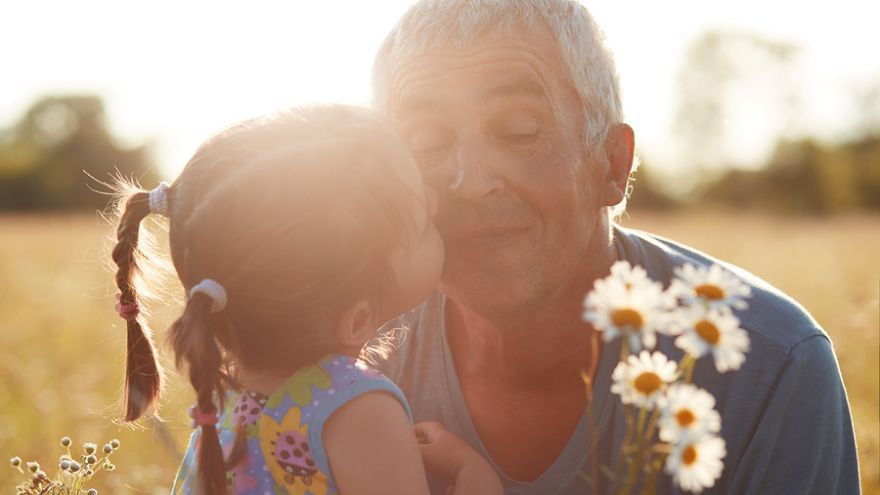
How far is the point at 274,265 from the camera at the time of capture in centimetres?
200

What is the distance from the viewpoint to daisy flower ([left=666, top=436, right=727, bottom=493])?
4.51 feet

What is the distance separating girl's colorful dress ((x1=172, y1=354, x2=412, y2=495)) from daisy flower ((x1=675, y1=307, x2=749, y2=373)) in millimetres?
847

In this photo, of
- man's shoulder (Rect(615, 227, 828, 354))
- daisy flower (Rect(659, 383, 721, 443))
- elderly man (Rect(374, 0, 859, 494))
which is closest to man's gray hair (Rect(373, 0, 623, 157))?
elderly man (Rect(374, 0, 859, 494))

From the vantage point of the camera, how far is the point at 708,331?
146 centimetres

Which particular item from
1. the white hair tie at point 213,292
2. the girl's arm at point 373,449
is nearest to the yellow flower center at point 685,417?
the girl's arm at point 373,449

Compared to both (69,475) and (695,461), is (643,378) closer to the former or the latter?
(695,461)

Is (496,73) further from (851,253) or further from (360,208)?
(851,253)

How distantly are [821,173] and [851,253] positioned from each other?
26342mm

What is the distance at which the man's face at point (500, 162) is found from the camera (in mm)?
2619

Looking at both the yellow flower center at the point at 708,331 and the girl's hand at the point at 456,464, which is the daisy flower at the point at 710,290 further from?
the girl's hand at the point at 456,464

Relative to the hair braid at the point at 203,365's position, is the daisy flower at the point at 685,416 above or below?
above

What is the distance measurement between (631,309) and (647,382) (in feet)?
0.42

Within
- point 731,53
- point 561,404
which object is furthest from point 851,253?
point 731,53

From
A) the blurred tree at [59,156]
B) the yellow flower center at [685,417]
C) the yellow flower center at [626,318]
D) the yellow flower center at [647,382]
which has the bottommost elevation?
the blurred tree at [59,156]
